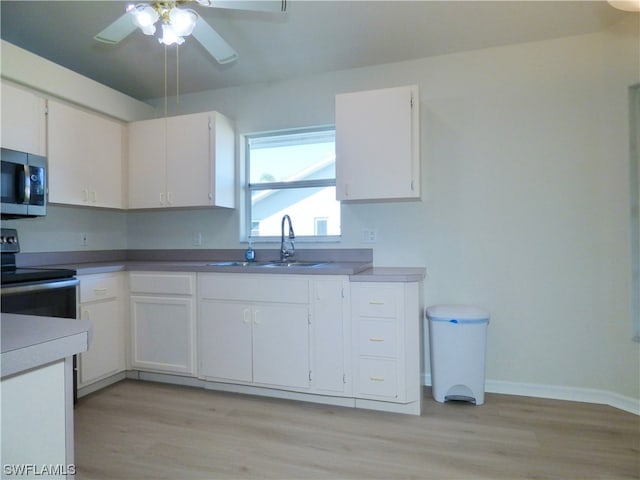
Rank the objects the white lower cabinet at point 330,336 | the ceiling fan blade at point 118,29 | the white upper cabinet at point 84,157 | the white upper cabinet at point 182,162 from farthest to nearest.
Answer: the white upper cabinet at point 182,162 → the white upper cabinet at point 84,157 → the white lower cabinet at point 330,336 → the ceiling fan blade at point 118,29

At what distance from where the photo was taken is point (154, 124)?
10.8 ft

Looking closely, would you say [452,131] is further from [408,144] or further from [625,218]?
[625,218]

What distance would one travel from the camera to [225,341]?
271cm

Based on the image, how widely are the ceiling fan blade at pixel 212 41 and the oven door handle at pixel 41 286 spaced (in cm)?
171

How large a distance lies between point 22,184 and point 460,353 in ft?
9.95

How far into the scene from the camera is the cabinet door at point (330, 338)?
2453 millimetres

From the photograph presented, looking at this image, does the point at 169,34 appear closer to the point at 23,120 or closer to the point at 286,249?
the point at 23,120

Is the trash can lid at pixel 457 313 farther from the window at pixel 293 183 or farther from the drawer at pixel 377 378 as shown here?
the window at pixel 293 183

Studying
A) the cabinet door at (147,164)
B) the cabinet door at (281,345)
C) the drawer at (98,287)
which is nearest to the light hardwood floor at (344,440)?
the cabinet door at (281,345)

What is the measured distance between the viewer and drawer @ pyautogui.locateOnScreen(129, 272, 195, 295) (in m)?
2.81

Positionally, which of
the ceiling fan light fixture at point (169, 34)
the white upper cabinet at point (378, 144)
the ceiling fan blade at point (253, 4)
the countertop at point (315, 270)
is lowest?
the countertop at point (315, 270)

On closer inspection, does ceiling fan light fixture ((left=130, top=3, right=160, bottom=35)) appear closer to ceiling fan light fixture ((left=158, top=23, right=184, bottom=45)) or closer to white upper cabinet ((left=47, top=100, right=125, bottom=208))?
ceiling fan light fixture ((left=158, top=23, right=184, bottom=45))

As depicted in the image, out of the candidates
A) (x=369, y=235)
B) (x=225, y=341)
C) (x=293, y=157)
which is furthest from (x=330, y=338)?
(x=293, y=157)

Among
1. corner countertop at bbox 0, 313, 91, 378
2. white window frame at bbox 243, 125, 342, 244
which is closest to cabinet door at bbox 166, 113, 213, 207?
white window frame at bbox 243, 125, 342, 244
